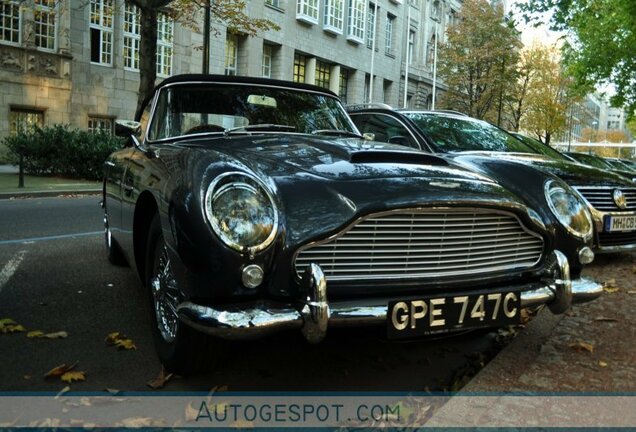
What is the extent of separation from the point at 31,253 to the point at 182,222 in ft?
12.5

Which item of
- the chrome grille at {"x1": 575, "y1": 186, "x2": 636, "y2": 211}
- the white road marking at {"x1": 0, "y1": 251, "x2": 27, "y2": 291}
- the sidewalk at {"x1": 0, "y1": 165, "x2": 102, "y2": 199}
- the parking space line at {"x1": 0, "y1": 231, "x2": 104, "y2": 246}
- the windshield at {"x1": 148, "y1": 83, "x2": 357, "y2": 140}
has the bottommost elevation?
the white road marking at {"x1": 0, "y1": 251, "x2": 27, "y2": 291}

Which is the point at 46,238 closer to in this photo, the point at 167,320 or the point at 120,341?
the point at 120,341

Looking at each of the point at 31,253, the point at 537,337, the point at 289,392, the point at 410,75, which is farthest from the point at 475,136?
the point at 410,75

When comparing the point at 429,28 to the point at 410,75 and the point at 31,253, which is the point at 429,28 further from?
the point at 31,253

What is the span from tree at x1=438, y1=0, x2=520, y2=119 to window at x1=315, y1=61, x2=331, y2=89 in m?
7.07

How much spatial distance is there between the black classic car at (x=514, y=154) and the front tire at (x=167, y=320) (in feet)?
8.49

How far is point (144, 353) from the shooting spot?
310 cm

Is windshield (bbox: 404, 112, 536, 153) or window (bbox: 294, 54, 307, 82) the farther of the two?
window (bbox: 294, 54, 307, 82)

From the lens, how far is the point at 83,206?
9680 mm

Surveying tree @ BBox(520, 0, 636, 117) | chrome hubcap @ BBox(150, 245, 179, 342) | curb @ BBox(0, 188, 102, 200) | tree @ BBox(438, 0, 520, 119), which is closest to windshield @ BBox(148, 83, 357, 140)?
chrome hubcap @ BBox(150, 245, 179, 342)

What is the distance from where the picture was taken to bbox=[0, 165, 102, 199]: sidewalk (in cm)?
1109

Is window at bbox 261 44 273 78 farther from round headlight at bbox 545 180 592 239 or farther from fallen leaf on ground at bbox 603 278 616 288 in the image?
round headlight at bbox 545 180 592 239

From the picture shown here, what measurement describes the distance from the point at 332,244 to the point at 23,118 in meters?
19.8

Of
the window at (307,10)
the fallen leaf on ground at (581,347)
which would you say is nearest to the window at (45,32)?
the window at (307,10)
